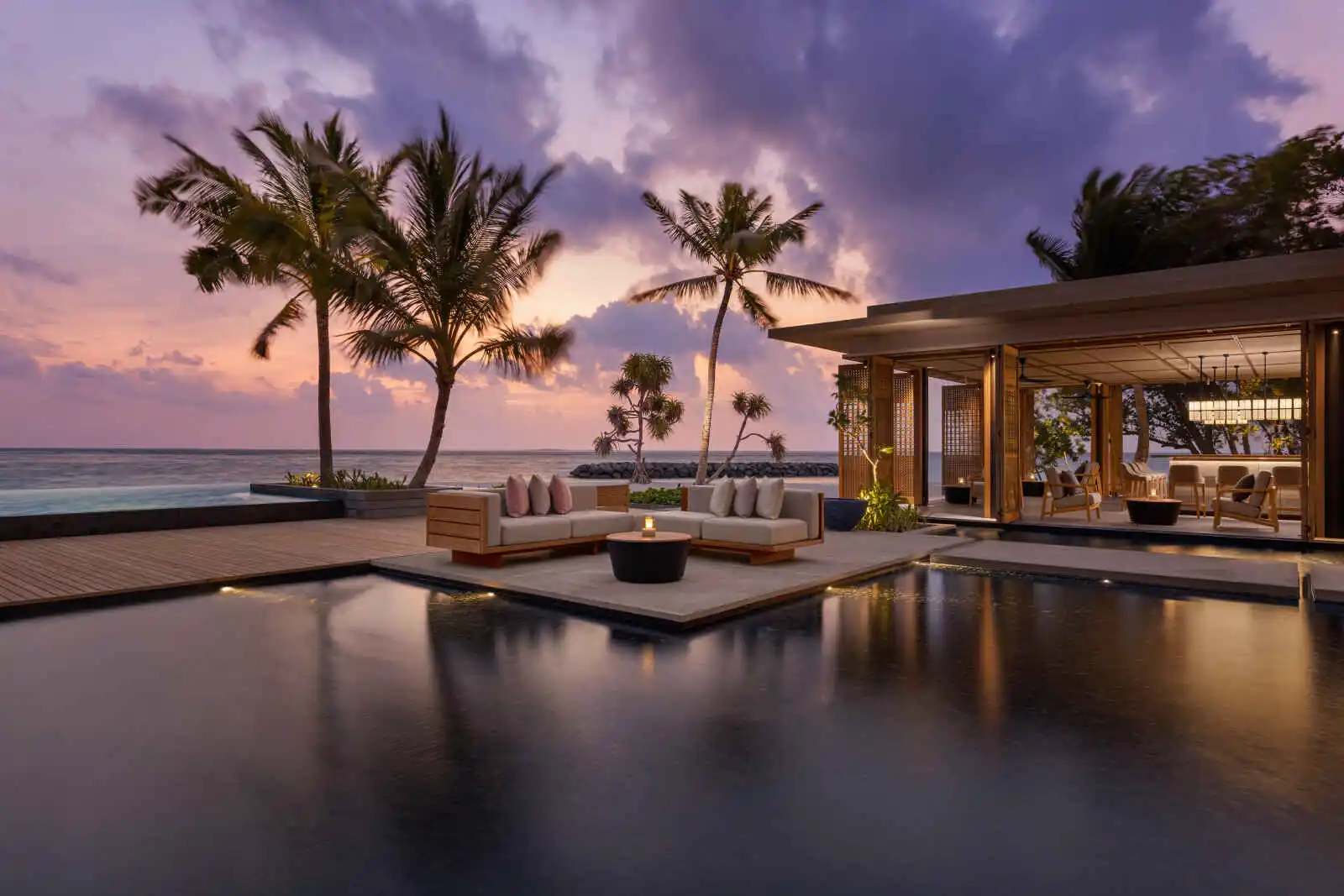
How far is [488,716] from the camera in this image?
10.2 ft

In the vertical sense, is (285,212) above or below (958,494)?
above

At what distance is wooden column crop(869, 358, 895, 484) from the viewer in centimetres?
1165

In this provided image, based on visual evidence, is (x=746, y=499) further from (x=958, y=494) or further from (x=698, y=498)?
(x=958, y=494)

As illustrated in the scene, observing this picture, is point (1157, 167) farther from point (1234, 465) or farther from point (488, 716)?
point (488, 716)

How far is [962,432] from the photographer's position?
15500 mm

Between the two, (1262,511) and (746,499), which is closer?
(746,499)

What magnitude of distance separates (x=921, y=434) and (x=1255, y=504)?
4990mm

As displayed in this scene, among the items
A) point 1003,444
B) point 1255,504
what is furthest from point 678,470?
point 1255,504

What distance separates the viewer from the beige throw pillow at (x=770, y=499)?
7133mm

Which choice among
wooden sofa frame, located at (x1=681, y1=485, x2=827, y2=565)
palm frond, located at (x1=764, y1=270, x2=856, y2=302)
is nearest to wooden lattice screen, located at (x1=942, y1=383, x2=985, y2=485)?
palm frond, located at (x1=764, y1=270, x2=856, y2=302)

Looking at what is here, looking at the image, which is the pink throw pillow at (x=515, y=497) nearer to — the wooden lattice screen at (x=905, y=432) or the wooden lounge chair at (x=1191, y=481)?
the wooden lattice screen at (x=905, y=432)

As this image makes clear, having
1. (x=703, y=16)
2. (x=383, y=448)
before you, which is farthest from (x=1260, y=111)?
(x=383, y=448)

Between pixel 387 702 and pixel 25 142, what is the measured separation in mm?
14487

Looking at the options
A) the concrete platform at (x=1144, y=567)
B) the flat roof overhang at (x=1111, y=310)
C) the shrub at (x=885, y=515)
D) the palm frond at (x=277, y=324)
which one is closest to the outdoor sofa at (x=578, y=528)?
the concrete platform at (x=1144, y=567)
